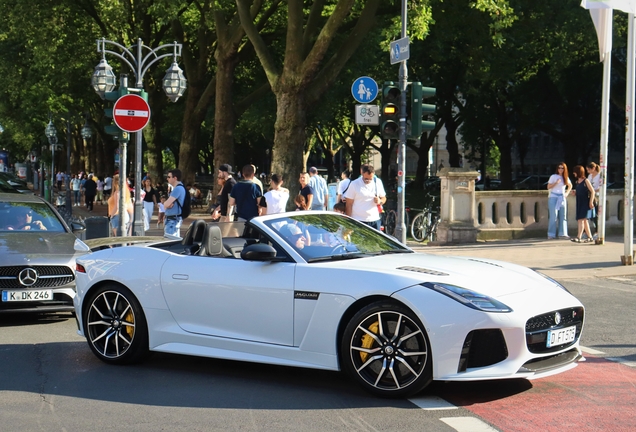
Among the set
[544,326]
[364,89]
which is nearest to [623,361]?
[544,326]

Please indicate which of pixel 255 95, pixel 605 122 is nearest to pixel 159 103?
pixel 255 95

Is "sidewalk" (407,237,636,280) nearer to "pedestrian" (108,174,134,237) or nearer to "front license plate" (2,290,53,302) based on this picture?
"pedestrian" (108,174,134,237)

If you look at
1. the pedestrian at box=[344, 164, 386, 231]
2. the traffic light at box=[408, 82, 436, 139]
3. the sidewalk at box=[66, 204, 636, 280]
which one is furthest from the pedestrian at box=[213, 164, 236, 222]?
the sidewalk at box=[66, 204, 636, 280]

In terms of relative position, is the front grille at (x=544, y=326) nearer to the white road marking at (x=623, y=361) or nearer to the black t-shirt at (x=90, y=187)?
the white road marking at (x=623, y=361)

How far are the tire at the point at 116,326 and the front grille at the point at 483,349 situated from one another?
9.12 ft

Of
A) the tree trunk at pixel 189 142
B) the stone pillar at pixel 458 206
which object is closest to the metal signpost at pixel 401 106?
the stone pillar at pixel 458 206

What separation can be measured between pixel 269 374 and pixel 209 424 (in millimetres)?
1638

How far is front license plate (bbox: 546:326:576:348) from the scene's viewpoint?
6301 mm

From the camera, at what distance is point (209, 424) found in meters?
5.71

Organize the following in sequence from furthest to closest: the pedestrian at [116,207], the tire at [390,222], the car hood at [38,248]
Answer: the tire at [390,222] → the pedestrian at [116,207] → the car hood at [38,248]

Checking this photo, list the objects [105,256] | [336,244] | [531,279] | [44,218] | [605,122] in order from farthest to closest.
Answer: [605,122] → [44,218] → [105,256] → [336,244] → [531,279]

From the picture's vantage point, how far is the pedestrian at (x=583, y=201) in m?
20.3

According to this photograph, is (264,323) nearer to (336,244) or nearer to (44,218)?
(336,244)

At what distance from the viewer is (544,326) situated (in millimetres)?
6281
